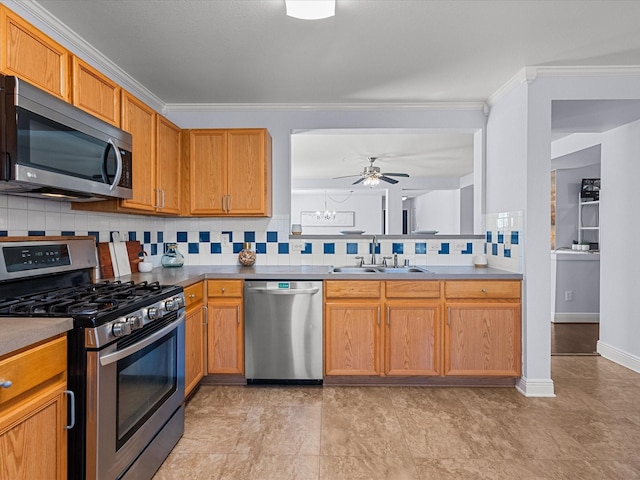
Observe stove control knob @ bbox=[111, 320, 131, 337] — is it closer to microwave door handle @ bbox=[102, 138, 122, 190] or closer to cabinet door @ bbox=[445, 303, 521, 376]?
microwave door handle @ bbox=[102, 138, 122, 190]

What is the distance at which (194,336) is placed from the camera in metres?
2.77

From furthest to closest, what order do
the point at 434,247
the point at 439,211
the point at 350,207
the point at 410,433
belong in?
1. the point at 350,207
2. the point at 439,211
3. the point at 434,247
4. the point at 410,433

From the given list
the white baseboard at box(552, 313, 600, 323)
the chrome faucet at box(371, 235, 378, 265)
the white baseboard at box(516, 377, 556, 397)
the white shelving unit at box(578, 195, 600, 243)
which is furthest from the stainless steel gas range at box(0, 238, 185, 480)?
the white shelving unit at box(578, 195, 600, 243)

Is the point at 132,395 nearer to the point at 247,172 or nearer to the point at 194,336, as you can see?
the point at 194,336

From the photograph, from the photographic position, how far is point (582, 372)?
3.30 metres

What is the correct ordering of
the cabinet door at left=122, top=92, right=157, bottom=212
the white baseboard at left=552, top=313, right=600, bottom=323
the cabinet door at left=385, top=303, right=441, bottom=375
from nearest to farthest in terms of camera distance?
1. the cabinet door at left=122, top=92, right=157, bottom=212
2. the cabinet door at left=385, top=303, right=441, bottom=375
3. the white baseboard at left=552, top=313, right=600, bottom=323

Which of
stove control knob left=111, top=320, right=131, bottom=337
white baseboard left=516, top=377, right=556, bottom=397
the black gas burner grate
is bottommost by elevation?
white baseboard left=516, top=377, right=556, bottom=397

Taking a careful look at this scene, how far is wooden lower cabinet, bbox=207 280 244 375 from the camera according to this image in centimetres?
299

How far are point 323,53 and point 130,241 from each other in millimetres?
1996

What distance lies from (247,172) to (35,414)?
7.69ft

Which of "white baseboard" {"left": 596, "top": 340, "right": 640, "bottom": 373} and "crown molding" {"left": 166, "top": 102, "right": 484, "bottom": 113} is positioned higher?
"crown molding" {"left": 166, "top": 102, "right": 484, "bottom": 113}

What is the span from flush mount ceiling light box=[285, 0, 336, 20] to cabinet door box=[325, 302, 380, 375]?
73.1 inches

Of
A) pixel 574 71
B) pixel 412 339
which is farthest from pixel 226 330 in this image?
pixel 574 71

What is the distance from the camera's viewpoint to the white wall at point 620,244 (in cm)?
341
